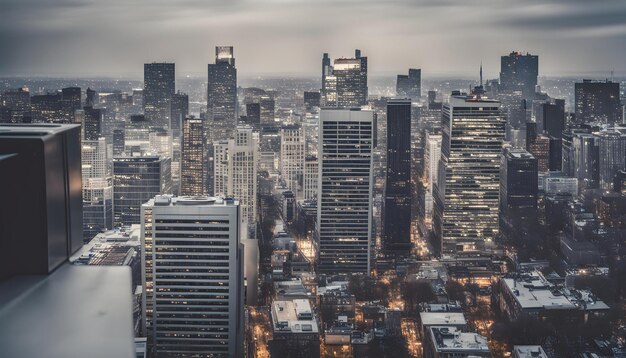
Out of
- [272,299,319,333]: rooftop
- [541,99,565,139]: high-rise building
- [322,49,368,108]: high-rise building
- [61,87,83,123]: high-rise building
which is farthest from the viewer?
[322,49,368,108]: high-rise building

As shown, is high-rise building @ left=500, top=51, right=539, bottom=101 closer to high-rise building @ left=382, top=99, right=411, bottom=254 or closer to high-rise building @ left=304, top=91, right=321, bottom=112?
high-rise building @ left=304, top=91, right=321, bottom=112

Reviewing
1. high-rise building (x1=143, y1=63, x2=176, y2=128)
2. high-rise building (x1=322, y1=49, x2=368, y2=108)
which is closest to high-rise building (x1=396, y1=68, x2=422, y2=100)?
high-rise building (x1=322, y1=49, x2=368, y2=108)

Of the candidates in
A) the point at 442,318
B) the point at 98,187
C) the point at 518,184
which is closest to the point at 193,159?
the point at 98,187

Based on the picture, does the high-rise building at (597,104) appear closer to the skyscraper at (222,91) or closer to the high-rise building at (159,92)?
the skyscraper at (222,91)

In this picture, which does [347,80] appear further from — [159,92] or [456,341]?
[456,341]

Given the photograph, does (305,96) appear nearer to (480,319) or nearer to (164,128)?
(164,128)
